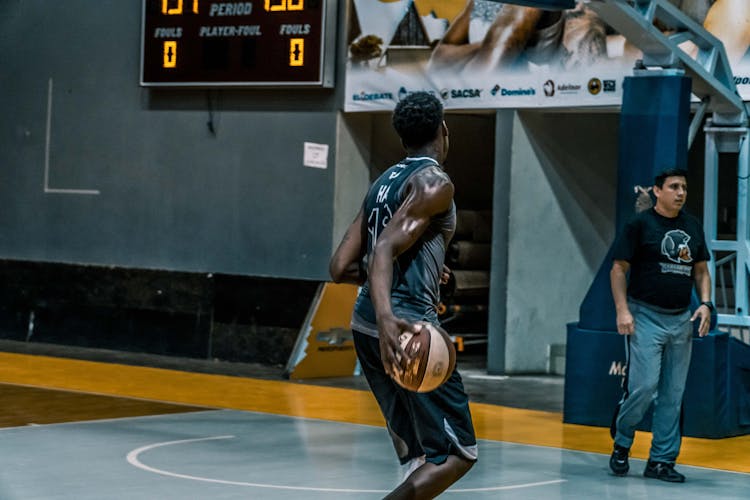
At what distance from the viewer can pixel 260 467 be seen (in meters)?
9.68

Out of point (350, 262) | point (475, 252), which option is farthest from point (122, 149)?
point (350, 262)

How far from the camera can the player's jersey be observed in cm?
620

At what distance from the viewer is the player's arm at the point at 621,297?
31.9ft

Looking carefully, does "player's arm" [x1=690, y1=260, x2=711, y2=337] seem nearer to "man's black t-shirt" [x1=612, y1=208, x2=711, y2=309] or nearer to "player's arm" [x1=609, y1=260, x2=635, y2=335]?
"man's black t-shirt" [x1=612, y1=208, x2=711, y2=309]

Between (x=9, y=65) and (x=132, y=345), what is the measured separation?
4536 mm

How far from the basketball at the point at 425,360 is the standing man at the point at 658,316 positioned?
411cm

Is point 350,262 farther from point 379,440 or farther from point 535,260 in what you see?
point 535,260

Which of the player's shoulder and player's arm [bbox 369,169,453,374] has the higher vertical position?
the player's shoulder

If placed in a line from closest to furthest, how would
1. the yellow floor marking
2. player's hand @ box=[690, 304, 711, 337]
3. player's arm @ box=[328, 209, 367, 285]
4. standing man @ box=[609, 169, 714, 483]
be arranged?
player's arm @ box=[328, 209, 367, 285]
standing man @ box=[609, 169, 714, 483]
player's hand @ box=[690, 304, 711, 337]
the yellow floor marking

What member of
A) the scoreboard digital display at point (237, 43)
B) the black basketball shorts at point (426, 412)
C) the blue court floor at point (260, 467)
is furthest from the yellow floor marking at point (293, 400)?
the black basketball shorts at point (426, 412)

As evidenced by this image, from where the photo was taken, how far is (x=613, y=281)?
32.8 feet

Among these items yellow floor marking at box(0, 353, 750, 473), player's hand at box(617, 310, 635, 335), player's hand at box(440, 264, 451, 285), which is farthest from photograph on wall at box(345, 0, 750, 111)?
player's hand at box(440, 264, 451, 285)

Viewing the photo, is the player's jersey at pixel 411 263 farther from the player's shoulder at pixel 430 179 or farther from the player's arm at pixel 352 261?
the player's arm at pixel 352 261

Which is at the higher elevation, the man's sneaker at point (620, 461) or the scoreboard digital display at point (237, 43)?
the scoreboard digital display at point (237, 43)
